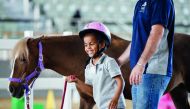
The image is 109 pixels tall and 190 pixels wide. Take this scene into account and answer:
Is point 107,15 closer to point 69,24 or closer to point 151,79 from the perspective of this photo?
point 69,24

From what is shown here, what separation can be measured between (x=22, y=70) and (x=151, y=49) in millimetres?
1742

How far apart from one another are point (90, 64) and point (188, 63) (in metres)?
1.89

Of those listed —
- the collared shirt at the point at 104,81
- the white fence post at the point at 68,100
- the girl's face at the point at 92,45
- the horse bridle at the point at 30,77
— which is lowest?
the white fence post at the point at 68,100

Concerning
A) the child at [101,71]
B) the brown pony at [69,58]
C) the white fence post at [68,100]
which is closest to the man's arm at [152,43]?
the child at [101,71]

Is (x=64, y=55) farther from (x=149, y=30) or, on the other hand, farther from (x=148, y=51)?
(x=148, y=51)

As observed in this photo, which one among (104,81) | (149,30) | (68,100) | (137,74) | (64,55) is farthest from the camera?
(68,100)

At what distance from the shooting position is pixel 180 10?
50.5ft

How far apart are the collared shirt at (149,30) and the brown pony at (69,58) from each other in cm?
142

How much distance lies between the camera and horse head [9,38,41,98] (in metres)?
3.74

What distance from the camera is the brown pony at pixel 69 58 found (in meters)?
3.79

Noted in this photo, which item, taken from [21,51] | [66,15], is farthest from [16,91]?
[66,15]

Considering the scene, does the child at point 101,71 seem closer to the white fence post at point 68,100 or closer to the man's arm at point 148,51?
the man's arm at point 148,51

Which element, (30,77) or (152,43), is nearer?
(152,43)

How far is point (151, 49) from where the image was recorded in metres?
2.33
